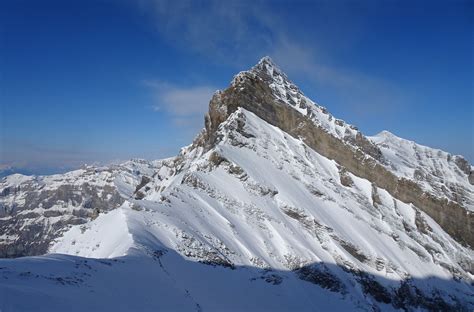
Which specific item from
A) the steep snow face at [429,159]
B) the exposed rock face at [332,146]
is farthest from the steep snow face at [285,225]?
the steep snow face at [429,159]

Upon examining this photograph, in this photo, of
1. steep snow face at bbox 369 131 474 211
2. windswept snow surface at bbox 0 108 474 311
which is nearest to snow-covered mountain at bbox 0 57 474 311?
windswept snow surface at bbox 0 108 474 311

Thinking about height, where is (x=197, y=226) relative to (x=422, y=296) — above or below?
above

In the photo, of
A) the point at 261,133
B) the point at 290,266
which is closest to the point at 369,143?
the point at 261,133

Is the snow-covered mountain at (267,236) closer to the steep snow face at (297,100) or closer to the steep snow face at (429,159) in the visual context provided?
the steep snow face at (297,100)

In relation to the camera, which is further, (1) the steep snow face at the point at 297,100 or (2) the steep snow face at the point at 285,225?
(1) the steep snow face at the point at 297,100

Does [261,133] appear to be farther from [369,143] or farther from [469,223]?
[469,223]

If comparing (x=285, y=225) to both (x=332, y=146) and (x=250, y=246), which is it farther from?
(x=332, y=146)
